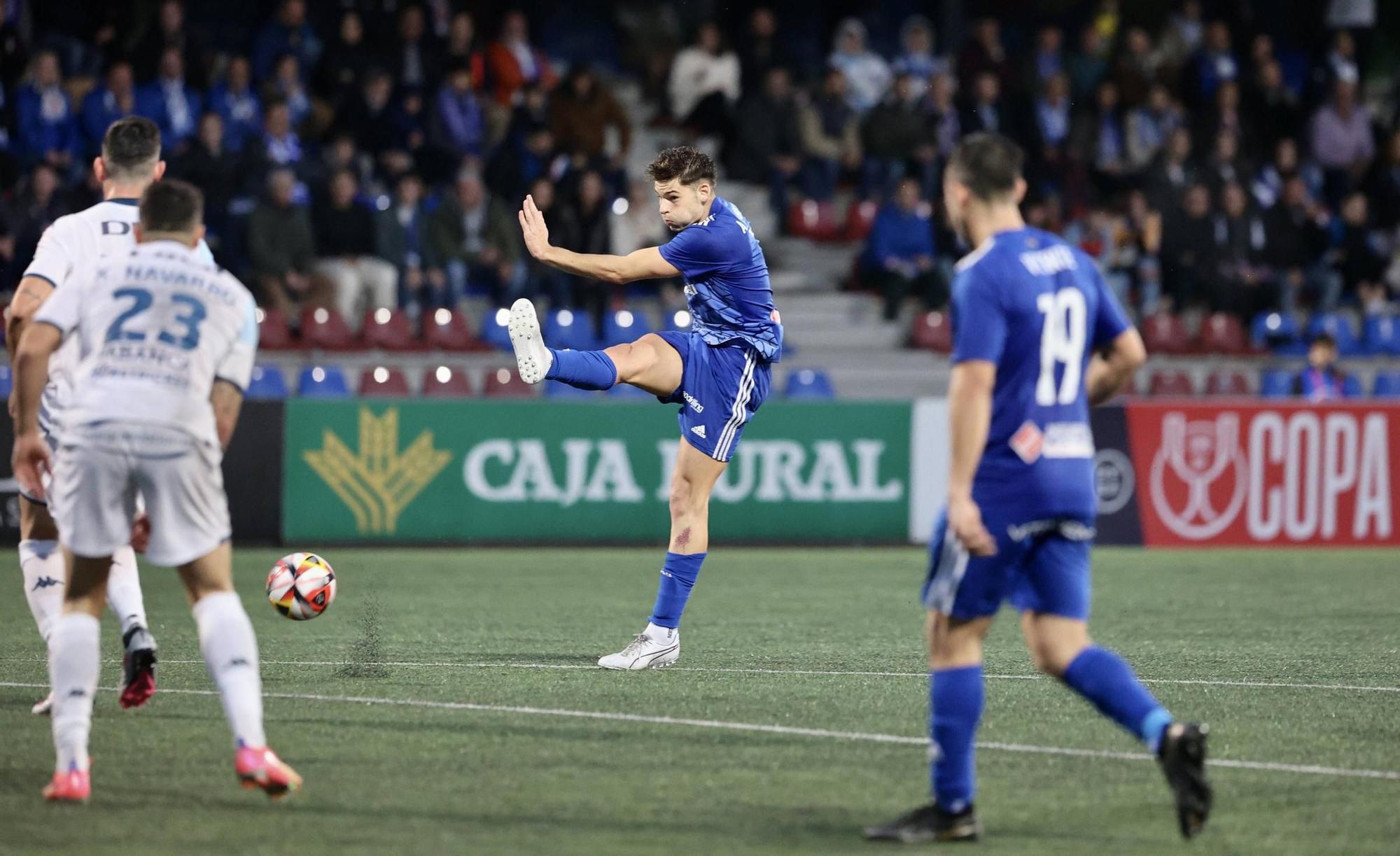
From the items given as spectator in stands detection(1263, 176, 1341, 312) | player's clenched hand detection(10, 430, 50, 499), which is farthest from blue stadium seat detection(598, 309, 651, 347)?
player's clenched hand detection(10, 430, 50, 499)

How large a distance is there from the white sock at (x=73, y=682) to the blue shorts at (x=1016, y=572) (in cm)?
250

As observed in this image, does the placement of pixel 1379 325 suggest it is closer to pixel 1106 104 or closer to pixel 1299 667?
pixel 1106 104

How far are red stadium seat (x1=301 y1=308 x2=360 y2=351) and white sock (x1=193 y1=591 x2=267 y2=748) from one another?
12416 mm

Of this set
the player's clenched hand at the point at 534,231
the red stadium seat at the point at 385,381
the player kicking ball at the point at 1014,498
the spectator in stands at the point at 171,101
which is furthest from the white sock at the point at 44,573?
the spectator in stands at the point at 171,101

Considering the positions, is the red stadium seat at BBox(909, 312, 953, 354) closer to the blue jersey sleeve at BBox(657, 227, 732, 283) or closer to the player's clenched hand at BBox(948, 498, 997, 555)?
the blue jersey sleeve at BBox(657, 227, 732, 283)

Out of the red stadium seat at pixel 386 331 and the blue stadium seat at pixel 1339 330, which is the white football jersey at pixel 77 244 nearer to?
the red stadium seat at pixel 386 331

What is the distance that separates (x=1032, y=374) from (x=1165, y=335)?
16.0 m

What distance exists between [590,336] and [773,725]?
11.6 metres

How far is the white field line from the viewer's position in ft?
21.4

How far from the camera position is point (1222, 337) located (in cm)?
2103

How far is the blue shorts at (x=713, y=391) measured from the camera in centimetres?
904

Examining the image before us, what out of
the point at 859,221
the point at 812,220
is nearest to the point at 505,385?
the point at 812,220

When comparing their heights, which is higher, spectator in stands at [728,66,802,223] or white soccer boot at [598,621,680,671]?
spectator in stands at [728,66,802,223]

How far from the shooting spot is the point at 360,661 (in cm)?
891
